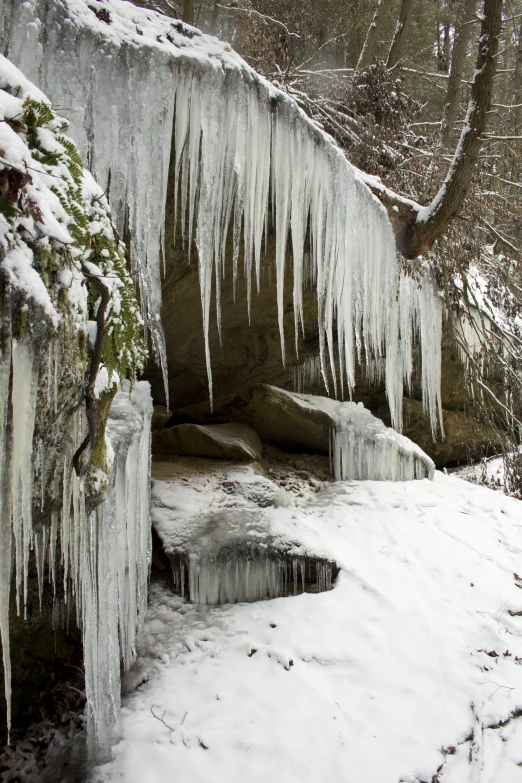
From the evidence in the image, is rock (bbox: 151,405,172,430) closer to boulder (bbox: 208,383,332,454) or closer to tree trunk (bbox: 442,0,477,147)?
boulder (bbox: 208,383,332,454)

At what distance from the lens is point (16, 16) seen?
2158mm

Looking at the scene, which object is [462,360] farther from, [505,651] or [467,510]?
[505,651]

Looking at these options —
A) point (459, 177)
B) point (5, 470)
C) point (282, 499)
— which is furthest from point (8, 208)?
point (459, 177)

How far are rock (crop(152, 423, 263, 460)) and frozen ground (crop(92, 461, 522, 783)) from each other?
488 mm

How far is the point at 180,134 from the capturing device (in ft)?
8.97

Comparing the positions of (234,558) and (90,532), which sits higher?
(90,532)

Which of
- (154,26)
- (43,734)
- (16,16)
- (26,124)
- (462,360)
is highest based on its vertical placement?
(154,26)

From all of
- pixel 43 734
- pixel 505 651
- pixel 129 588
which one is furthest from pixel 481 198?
pixel 43 734

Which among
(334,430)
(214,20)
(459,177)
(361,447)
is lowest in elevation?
(361,447)

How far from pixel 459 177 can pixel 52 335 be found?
4.01 meters

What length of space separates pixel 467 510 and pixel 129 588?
11.0ft

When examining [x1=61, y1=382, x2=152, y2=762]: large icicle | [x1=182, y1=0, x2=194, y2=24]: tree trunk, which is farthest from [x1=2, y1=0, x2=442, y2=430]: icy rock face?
[x1=182, y1=0, x2=194, y2=24]: tree trunk

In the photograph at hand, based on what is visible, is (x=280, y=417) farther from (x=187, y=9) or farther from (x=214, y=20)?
(x=214, y=20)

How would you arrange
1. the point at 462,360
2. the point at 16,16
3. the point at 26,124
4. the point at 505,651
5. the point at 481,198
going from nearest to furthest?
the point at 26,124 < the point at 16,16 < the point at 505,651 < the point at 481,198 < the point at 462,360
